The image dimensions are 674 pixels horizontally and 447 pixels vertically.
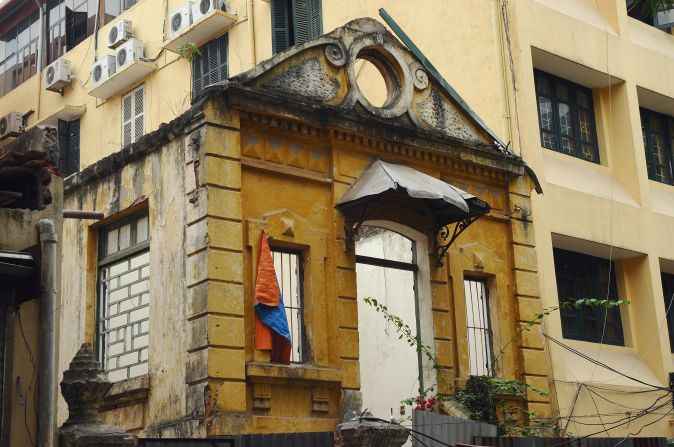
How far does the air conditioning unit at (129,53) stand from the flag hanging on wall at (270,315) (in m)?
12.3

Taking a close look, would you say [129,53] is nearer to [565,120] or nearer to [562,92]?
[562,92]

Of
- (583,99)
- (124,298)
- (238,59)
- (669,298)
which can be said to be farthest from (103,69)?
(669,298)

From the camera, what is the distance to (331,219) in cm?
1480

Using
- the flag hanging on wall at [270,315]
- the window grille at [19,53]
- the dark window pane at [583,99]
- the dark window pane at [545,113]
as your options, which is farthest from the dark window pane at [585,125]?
the window grille at [19,53]

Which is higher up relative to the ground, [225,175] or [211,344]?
[225,175]

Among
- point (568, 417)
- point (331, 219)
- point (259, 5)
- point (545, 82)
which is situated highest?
point (259, 5)

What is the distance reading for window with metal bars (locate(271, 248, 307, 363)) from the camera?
14.2 meters

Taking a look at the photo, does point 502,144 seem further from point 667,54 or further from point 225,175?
point 667,54

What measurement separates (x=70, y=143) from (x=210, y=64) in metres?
4.96

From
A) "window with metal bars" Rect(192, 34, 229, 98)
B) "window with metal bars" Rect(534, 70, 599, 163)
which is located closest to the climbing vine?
"window with metal bars" Rect(534, 70, 599, 163)

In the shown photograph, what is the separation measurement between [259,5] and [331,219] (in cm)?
935

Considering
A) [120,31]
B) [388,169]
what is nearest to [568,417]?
[388,169]

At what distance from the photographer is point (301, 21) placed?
19.6 m

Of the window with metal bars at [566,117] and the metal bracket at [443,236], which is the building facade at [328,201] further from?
the metal bracket at [443,236]
